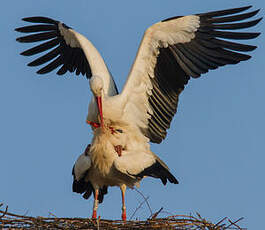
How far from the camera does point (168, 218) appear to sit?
7500 mm

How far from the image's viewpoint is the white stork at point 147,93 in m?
8.31

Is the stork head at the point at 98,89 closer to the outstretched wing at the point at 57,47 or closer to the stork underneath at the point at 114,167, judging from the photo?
the stork underneath at the point at 114,167

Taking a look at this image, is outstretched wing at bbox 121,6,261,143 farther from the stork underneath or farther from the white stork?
the stork underneath

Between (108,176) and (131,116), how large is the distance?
0.85 metres

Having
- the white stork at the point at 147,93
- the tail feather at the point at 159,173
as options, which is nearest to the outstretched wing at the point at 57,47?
the white stork at the point at 147,93

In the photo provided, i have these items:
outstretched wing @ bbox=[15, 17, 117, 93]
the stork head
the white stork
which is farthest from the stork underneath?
outstretched wing @ bbox=[15, 17, 117, 93]

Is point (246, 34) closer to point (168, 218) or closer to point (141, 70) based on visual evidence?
point (141, 70)

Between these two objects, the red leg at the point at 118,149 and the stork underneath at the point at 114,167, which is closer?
the stork underneath at the point at 114,167

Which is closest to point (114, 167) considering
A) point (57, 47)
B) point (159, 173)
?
point (159, 173)

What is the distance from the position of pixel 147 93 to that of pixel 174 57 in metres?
0.59

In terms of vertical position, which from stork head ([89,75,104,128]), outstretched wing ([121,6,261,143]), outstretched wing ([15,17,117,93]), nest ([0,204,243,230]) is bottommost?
nest ([0,204,243,230])

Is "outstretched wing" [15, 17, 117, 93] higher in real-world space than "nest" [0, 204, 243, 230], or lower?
higher

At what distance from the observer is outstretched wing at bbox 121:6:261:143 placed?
27.9ft

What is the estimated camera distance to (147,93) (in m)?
8.73
